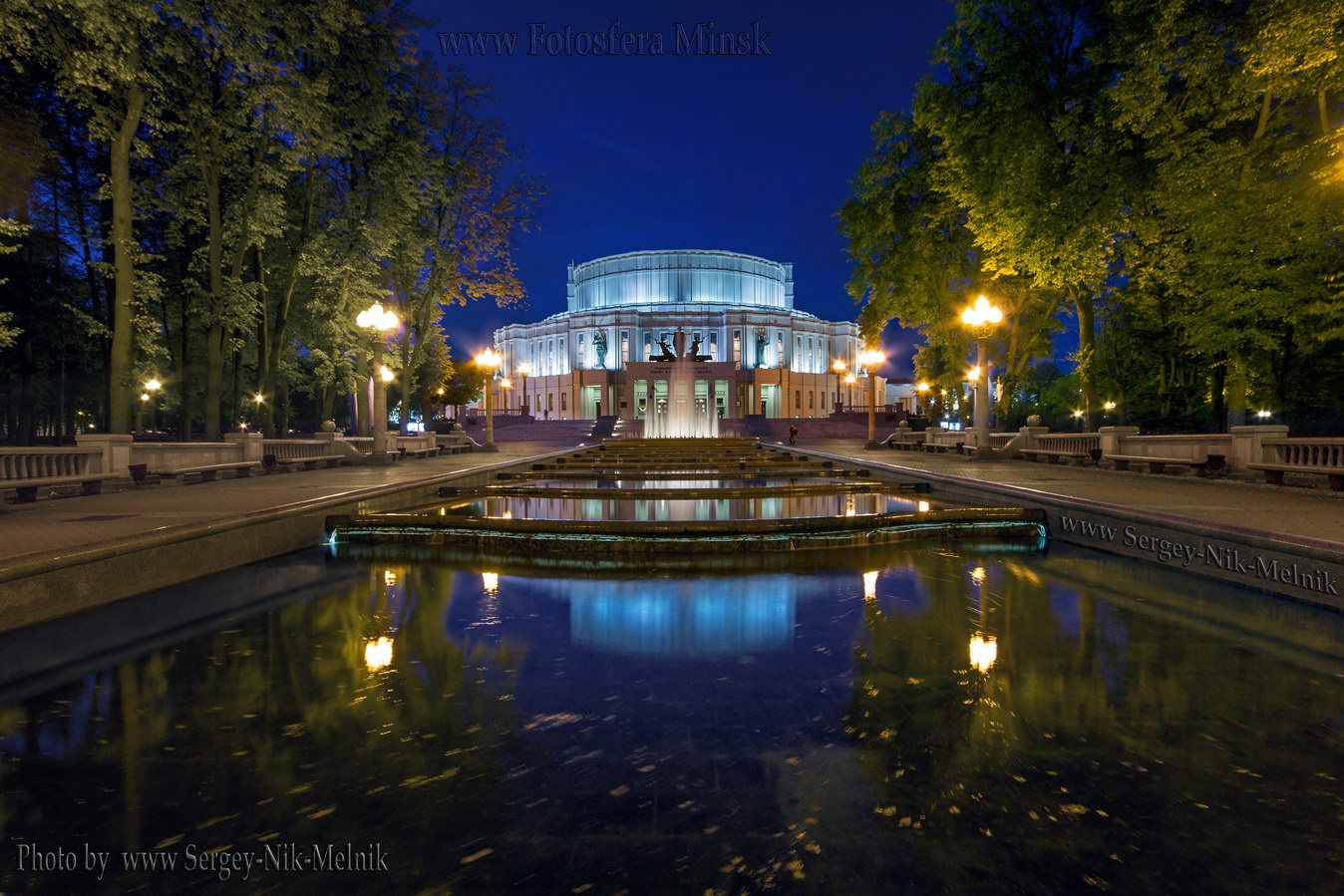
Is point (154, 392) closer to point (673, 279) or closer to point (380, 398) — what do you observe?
point (380, 398)

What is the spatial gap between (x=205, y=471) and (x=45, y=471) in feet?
11.1

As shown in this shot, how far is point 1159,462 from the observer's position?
1600 cm

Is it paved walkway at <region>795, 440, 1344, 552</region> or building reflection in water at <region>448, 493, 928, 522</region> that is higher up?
paved walkway at <region>795, 440, 1344, 552</region>

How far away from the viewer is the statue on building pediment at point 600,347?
93.4 meters

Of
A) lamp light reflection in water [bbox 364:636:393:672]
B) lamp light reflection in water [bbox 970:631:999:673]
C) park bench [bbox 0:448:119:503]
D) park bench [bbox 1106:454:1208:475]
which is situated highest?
park bench [bbox 0:448:119:503]

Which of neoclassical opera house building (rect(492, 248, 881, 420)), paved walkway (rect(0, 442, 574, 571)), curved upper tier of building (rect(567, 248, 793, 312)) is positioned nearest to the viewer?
paved walkway (rect(0, 442, 574, 571))

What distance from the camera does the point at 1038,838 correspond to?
2.44 m

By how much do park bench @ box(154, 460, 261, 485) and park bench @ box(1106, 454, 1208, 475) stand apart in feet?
76.8

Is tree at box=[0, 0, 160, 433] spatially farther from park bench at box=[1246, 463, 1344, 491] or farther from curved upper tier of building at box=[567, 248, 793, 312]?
curved upper tier of building at box=[567, 248, 793, 312]

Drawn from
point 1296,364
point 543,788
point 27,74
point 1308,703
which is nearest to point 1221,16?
point 1296,364

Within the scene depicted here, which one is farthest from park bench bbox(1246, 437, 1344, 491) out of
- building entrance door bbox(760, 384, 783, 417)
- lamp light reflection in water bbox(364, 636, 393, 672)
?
building entrance door bbox(760, 384, 783, 417)

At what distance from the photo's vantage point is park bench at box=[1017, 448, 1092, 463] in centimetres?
1952

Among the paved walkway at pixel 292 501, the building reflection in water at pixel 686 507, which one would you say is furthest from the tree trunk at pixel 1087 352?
the building reflection in water at pixel 686 507

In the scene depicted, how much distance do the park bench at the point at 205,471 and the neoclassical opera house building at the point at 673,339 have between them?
6577 cm
